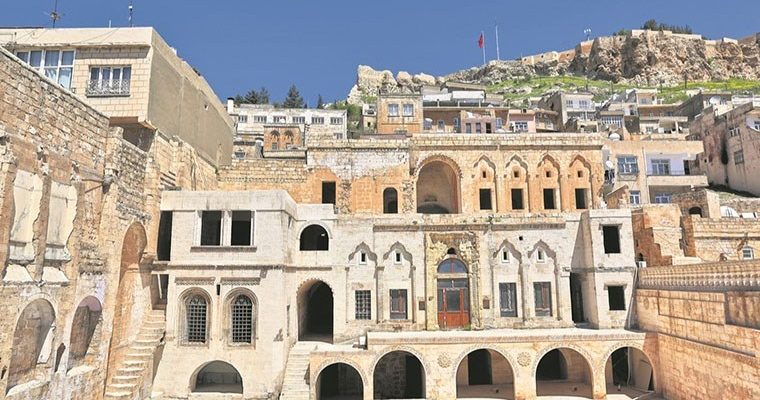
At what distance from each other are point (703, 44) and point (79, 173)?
4598 inches

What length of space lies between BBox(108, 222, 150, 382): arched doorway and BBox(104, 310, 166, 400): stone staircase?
0.30 m

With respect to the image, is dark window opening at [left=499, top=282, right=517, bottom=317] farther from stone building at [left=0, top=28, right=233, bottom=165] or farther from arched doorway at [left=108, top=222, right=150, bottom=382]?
stone building at [left=0, top=28, right=233, bottom=165]

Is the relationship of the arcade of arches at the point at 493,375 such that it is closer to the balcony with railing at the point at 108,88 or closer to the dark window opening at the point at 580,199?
the dark window opening at the point at 580,199

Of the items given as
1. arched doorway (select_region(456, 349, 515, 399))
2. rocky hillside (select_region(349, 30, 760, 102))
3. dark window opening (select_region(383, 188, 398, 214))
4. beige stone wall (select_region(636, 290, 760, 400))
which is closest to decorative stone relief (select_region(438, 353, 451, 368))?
arched doorway (select_region(456, 349, 515, 399))

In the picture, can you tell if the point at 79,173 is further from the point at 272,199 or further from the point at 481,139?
the point at 481,139

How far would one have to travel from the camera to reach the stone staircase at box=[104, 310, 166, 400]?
17.7 m

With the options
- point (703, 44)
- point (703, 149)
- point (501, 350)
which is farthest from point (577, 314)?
point (703, 44)

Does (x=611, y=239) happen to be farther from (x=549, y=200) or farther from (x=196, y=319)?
(x=196, y=319)

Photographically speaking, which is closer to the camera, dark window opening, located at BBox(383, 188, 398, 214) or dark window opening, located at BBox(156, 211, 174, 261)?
dark window opening, located at BBox(156, 211, 174, 261)

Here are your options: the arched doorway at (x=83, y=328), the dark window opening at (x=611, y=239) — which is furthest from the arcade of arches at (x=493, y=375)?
the arched doorway at (x=83, y=328)

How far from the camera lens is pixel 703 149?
43500 mm

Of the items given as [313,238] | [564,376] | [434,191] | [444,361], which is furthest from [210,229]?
[564,376]

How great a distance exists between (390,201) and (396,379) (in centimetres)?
1122

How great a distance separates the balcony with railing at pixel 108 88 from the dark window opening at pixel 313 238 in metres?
11.1
